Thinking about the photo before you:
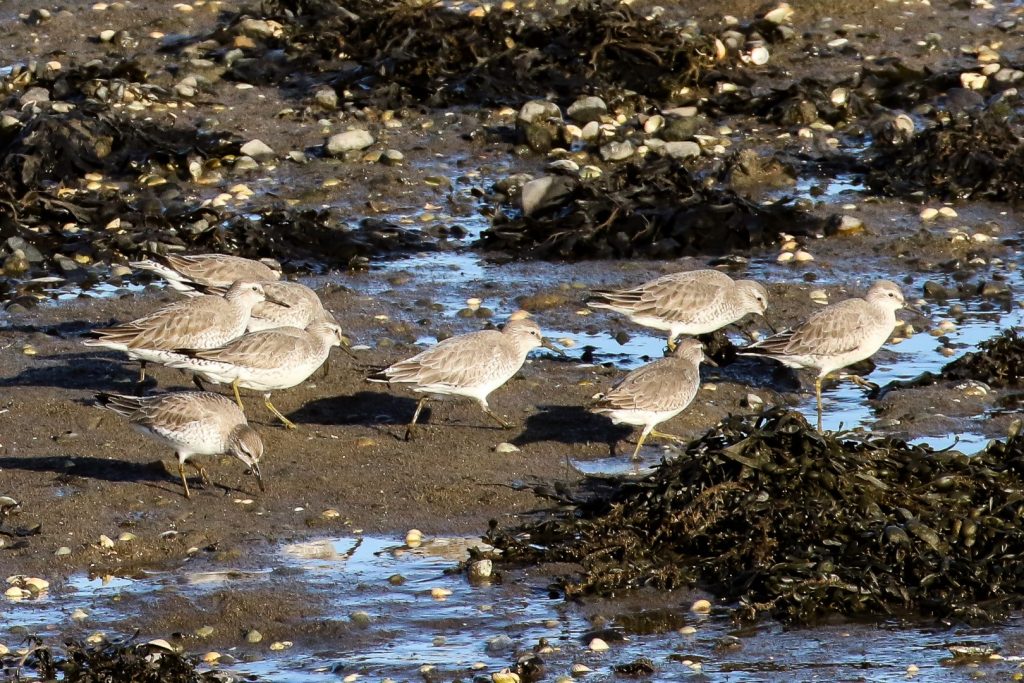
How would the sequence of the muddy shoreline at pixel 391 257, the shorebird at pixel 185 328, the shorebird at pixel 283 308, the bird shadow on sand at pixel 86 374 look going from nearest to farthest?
the muddy shoreline at pixel 391 257 < the shorebird at pixel 185 328 < the bird shadow on sand at pixel 86 374 < the shorebird at pixel 283 308

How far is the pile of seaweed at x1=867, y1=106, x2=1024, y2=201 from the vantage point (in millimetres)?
14438

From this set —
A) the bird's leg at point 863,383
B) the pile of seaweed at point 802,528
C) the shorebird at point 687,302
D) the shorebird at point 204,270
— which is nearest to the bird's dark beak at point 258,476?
the pile of seaweed at point 802,528

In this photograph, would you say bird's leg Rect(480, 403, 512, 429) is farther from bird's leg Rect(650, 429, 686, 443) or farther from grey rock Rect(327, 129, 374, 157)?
grey rock Rect(327, 129, 374, 157)

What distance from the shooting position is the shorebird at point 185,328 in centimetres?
1045

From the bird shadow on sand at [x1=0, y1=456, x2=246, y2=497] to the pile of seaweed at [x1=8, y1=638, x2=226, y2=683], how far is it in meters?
2.17

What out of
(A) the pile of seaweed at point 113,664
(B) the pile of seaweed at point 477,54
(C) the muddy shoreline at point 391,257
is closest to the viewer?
(A) the pile of seaweed at point 113,664

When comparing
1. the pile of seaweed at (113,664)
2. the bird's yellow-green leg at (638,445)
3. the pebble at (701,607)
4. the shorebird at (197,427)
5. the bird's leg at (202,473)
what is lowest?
the bird's leg at (202,473)

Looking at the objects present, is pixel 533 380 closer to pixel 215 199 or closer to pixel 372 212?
pixel 372 212

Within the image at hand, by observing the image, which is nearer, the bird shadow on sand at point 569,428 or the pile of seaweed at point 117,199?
the bird shadow on sand at point 569,428

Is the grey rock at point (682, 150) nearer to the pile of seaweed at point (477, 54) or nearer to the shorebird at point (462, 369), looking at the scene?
the pile of seaweed at point (477, 54)

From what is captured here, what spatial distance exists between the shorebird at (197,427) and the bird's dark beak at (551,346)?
8.18ft

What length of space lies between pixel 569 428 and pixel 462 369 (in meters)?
0.80

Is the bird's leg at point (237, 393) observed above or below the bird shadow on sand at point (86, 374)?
above

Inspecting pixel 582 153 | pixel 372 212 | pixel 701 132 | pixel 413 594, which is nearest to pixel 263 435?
pixel 413 594
